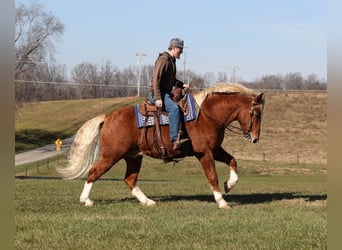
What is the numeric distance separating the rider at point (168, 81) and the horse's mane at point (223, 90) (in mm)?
735

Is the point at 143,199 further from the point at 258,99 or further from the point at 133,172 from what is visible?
the point at 258,99

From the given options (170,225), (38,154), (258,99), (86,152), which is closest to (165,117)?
(258,99)

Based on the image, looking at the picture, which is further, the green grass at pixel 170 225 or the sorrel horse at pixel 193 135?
the sorrel horse at pixel 193 135

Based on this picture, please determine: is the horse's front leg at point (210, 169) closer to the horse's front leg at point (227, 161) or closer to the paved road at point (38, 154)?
the horse's front leg at point (227, 161)

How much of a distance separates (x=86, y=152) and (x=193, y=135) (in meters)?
2.44

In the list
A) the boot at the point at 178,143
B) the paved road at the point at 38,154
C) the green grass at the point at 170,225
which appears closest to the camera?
the green grass at the point at 170,225

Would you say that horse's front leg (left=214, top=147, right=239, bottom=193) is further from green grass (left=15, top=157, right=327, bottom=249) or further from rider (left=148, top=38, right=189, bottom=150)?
rider (left=148, top=38, right=189, bottom=150)

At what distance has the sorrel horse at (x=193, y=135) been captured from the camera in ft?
34.2

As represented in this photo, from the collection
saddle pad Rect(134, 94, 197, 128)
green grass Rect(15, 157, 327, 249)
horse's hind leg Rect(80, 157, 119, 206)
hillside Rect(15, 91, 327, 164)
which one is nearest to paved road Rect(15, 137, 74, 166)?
hillside Rect(15, 91, 327, 164)

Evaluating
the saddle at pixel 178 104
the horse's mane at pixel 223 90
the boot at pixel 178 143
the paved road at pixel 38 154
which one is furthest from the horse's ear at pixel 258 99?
the paved road at pixel 38 154

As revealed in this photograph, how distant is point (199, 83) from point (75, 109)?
77.7 ft

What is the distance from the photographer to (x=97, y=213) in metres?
8.83

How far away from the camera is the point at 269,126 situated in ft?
225

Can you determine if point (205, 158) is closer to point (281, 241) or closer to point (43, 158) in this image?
point (281, 241)
